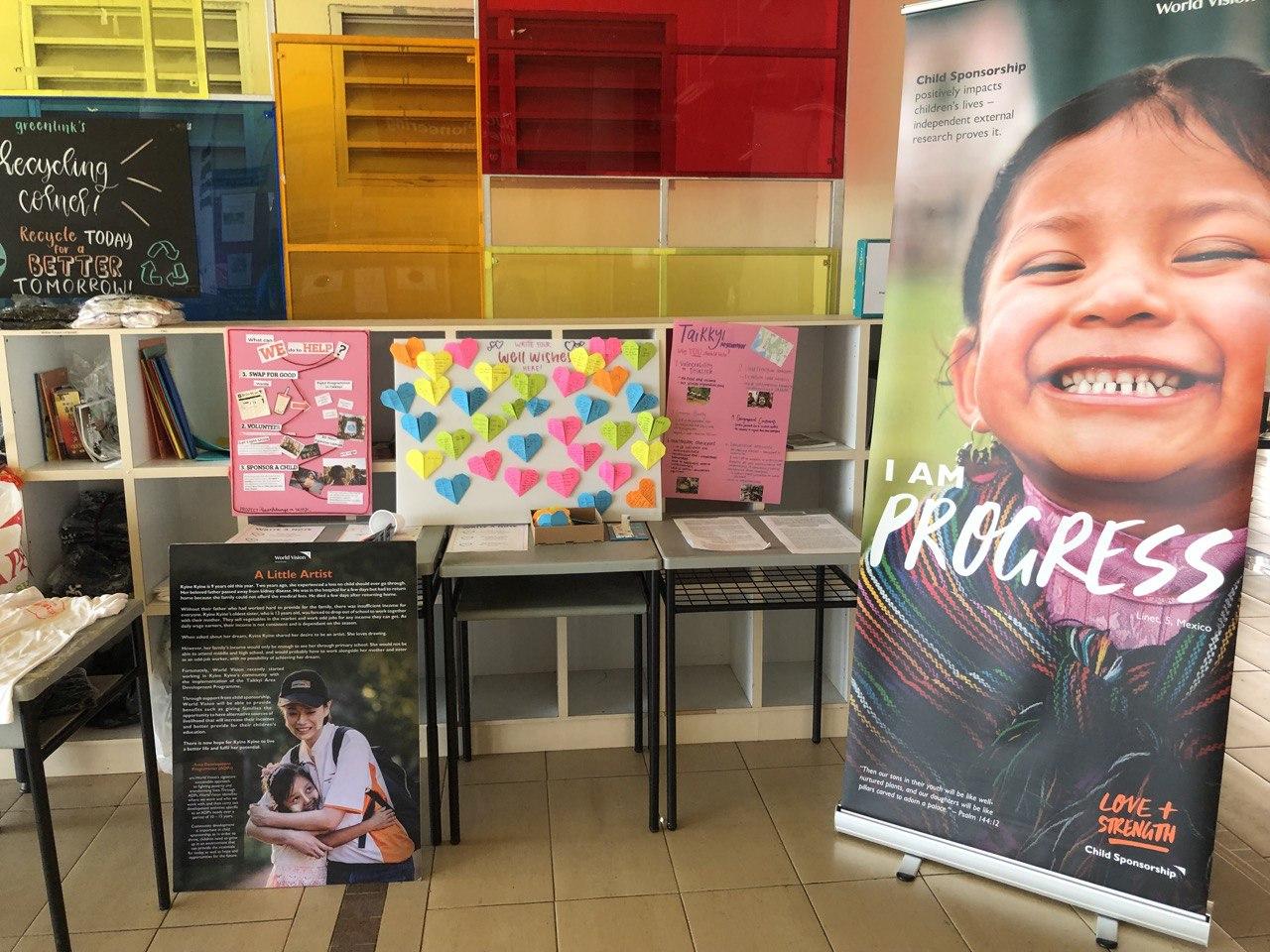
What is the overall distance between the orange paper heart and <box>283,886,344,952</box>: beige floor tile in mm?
1484

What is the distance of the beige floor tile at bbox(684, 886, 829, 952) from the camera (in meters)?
2.20

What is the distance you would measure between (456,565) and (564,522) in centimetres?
36

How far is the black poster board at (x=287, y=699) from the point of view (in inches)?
91.4

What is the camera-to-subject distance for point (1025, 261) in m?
2.12

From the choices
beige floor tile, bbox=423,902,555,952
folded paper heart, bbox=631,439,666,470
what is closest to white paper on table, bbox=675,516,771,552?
folded paper heart, bbox=631,439,666,470

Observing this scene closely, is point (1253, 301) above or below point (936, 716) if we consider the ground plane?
above

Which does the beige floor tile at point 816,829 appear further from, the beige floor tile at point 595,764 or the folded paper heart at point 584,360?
the folded paper heart at point 584,360

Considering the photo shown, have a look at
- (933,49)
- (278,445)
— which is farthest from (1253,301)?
(278,445)

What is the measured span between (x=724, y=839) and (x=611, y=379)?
130 cm

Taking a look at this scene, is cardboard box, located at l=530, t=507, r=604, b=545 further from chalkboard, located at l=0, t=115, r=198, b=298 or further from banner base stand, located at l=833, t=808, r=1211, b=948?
chalkboard, located at l=0, t=115, r=198, b=298

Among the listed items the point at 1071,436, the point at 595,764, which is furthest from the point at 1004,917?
the point at 595,764

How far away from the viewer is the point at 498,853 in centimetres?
255

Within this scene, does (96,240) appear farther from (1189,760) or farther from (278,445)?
(1189,760)

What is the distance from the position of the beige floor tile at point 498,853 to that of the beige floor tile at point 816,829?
636 mm
